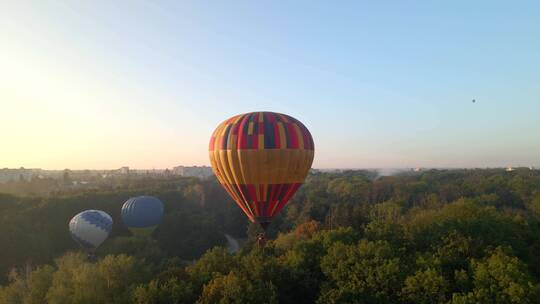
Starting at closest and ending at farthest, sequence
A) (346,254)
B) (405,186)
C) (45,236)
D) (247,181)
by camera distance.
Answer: (346,254)
(247,181)
(45,236)
(405,186)

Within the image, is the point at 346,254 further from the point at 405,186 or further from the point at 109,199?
the point at 405,186

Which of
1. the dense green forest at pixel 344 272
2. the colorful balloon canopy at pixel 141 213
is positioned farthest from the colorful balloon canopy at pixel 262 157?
the colorful balloon canopy at pixel 141 213

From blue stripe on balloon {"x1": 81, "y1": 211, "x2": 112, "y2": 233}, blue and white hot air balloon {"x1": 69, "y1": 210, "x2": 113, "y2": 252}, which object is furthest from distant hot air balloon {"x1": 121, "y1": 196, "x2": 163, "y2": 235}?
blue and white hot air balloon {"x1": 69, "y1": 210, "x2": 113, "y2": 252}

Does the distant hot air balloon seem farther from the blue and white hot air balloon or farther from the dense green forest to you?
the dense green forest

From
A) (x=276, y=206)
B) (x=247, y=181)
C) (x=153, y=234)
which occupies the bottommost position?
(x=153, y=234)

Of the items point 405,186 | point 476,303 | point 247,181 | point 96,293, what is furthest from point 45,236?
point 405,186

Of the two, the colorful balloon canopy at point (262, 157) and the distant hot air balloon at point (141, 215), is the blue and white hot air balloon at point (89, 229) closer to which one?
the distant hot air balloon at point (141, 215)
